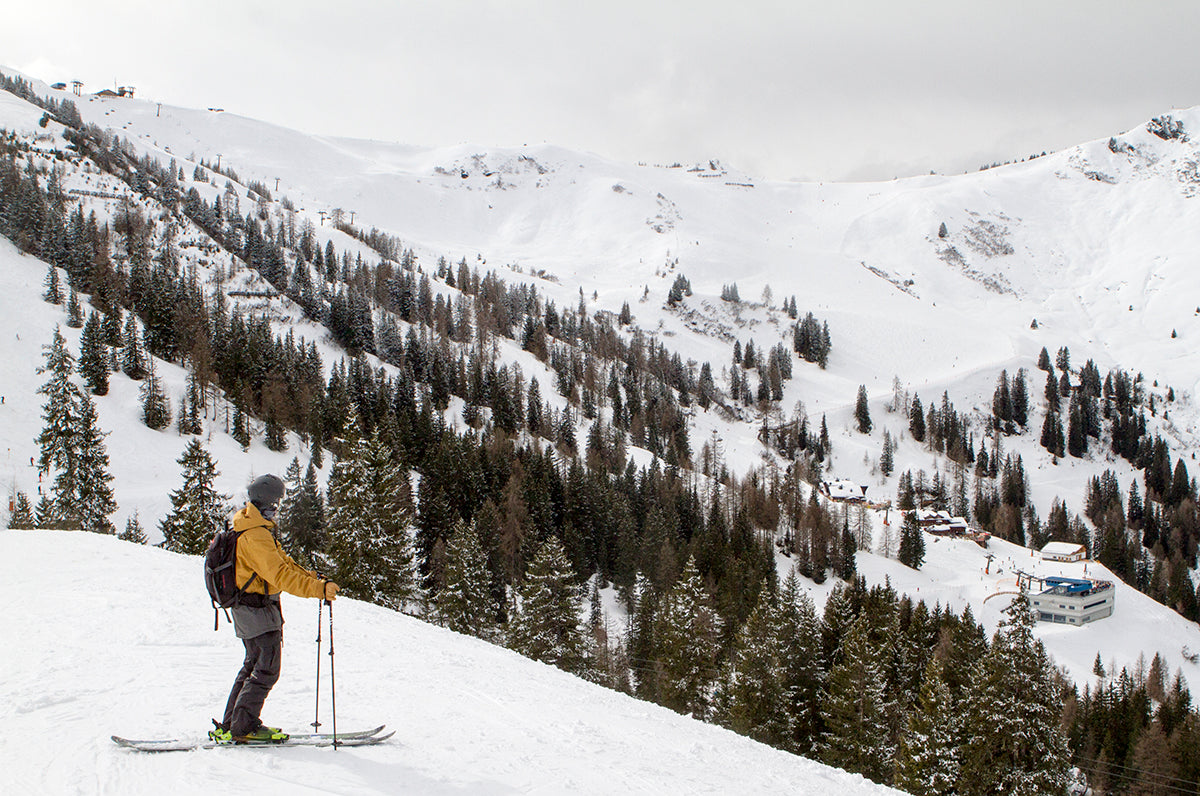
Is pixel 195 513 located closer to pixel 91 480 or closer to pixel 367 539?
pixel 367 539

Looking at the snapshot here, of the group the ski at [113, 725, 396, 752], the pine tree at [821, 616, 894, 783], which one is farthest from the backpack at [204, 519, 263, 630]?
the pine tree at [821, 616, 894, 783]

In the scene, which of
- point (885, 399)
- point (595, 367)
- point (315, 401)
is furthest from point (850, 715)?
point (885, 399)

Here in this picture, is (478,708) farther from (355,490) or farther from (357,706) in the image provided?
(355,490)

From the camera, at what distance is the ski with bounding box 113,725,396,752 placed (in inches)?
274

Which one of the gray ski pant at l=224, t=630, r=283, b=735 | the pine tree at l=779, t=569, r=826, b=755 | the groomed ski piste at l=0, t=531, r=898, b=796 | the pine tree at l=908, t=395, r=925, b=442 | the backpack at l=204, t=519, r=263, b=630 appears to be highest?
the backpack at l=204, t=519, r=263, b=630

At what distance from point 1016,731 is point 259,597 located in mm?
22098

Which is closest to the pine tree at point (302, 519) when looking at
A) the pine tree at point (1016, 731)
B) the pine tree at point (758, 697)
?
the pine tree at point (758, 697)

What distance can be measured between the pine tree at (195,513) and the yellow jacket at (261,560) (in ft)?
103

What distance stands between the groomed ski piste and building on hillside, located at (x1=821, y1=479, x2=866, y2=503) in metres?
108

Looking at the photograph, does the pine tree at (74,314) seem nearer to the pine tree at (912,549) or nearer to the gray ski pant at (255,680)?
the gray ski pant at (255,680)

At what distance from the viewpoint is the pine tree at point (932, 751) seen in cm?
2281

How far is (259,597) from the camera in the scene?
6.91 m

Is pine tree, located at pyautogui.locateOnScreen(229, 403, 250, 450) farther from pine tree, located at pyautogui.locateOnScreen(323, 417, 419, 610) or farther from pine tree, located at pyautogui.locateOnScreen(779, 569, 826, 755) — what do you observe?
pine tree, located at pyautogui.locateOnScreen(779, 569, 826, 755)

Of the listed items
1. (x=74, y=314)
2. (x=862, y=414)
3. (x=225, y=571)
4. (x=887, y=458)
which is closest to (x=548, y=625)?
(x=225, y=571)
